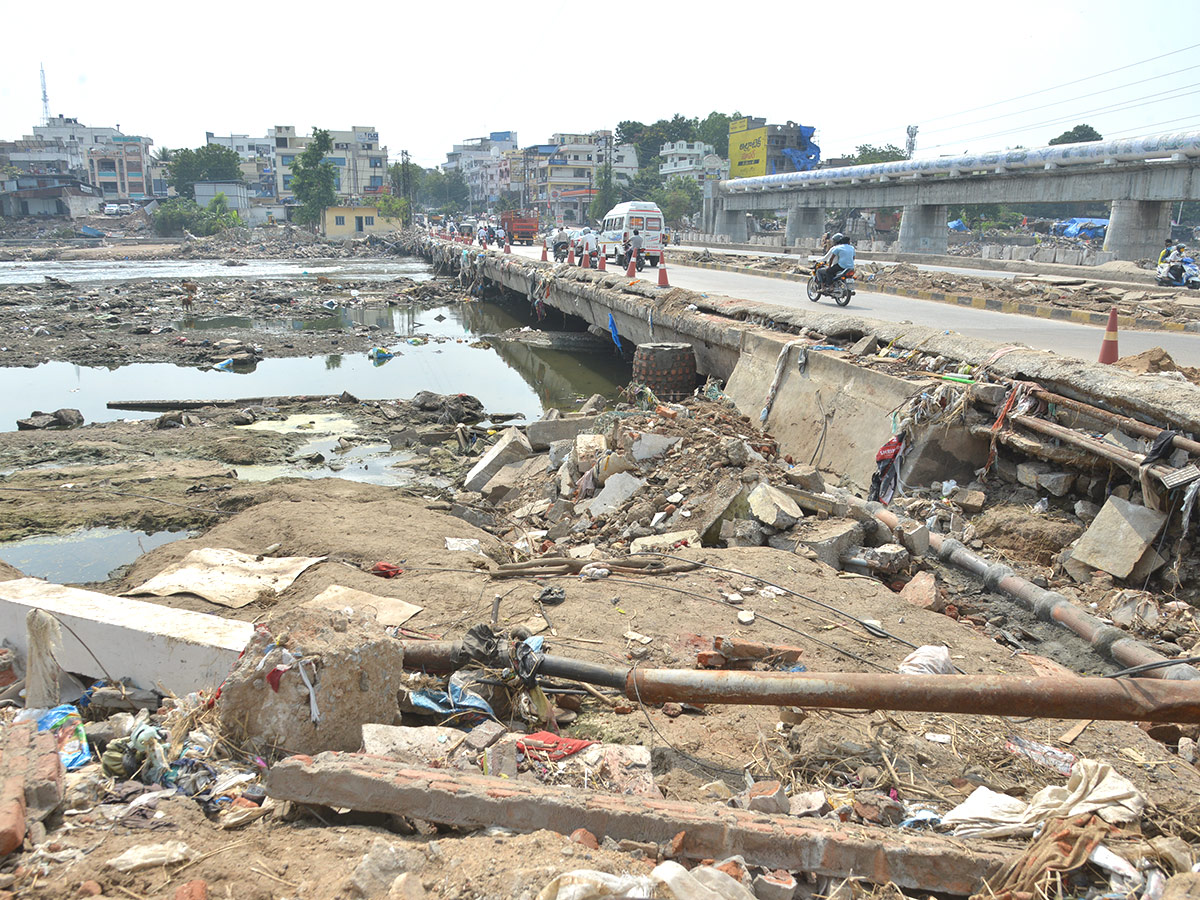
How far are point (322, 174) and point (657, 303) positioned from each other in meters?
61.1

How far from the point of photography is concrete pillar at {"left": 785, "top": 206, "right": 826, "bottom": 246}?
3484 centimetres

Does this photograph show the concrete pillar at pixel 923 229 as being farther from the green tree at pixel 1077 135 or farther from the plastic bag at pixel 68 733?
the green tree at pixel 1077 135

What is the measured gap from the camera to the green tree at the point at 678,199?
6781 centimetres

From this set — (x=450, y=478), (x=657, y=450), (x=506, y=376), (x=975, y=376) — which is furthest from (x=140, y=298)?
(x=975, y=376)

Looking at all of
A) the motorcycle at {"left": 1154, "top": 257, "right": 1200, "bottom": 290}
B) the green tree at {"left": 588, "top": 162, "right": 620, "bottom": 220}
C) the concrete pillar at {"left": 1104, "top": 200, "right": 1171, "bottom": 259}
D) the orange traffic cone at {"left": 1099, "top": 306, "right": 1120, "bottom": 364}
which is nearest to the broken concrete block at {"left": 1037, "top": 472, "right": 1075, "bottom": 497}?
the orange traffic cone at {"left": 1099, "top": 306, "right": 1120, "bottom": 364}

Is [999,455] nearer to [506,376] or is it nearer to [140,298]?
[506,376]

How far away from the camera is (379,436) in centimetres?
1137

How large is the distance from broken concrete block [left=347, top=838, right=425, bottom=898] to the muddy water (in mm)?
35738

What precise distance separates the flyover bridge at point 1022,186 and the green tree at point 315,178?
4358cm

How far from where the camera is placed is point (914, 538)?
5.64 meters

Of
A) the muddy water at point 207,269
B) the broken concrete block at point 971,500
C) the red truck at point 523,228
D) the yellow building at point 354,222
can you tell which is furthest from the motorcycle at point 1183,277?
the yellow building at point 354,222

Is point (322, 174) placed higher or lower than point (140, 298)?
higher

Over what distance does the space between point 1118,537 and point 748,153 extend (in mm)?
51046

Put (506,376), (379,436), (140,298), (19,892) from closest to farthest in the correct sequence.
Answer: (19,892)
(379,436)
(506,376)
(140,298)
